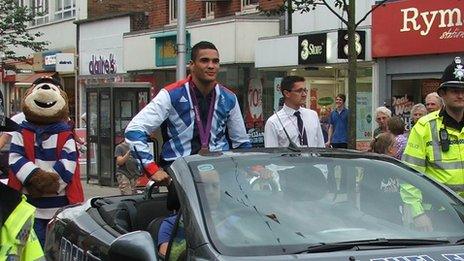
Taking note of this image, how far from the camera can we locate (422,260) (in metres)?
3.57

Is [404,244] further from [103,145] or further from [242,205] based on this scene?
[103,145]

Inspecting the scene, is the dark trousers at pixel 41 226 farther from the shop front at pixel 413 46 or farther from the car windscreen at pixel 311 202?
the shop front at pixel 413 46

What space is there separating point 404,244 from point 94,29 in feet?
80.8

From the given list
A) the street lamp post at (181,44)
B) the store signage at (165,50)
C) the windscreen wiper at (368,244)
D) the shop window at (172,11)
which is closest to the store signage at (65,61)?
the shop window at (172,11)

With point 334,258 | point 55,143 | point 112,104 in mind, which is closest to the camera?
point 334,258

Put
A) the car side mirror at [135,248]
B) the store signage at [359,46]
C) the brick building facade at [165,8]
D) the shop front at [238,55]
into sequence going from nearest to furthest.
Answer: the car side mirror at [135,248] < the store signage at [359,46] < the shop front at [238,55] < the brick building facade at [165,8]

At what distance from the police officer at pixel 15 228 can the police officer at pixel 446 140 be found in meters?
2.93

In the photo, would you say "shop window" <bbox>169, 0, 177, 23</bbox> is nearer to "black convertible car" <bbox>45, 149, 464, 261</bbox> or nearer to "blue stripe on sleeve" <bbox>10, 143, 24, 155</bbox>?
"blue stripe on sleeve" <bbox>10, 143, 24, 155</bbox>

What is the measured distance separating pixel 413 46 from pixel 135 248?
12137 millimetres

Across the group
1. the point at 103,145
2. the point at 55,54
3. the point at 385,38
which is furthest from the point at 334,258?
the point at 55,54

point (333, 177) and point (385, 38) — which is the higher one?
point (385, 38)

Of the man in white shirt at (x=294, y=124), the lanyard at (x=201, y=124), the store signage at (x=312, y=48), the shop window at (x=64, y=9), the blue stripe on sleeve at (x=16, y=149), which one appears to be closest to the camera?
the lanyard at (x=201, y=124)

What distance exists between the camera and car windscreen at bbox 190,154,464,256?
385 cm

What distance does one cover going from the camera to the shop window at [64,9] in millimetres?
30688
